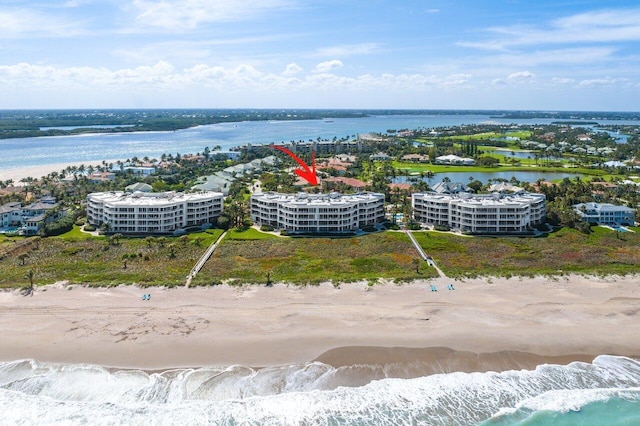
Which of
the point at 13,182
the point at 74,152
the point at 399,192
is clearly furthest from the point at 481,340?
the point at 74,152

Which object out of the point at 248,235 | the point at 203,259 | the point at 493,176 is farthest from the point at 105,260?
the point at 493,176

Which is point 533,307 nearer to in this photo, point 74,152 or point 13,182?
point 13,182

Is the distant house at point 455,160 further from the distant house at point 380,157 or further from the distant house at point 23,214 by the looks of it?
the distant house at point 23,214

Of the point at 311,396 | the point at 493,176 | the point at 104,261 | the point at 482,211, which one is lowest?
the point at 311,396

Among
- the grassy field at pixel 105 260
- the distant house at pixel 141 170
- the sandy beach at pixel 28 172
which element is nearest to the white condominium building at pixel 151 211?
the grassy field at pixel 105 260

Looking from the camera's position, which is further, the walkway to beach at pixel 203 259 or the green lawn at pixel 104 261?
the walkway to beach at pixel 203 259

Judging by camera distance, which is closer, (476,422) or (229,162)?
(476,422)

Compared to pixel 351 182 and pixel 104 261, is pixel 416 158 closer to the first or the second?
pixel 351 182
